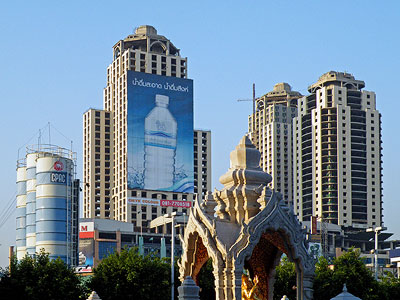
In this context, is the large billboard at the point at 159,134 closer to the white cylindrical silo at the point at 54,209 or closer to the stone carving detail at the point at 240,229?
the white cylindrical silo at the point at 54,209

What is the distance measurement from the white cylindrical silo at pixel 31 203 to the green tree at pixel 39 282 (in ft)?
205

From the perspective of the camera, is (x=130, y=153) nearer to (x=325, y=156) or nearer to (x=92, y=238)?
(x=92, y=238)

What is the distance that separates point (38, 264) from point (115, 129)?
129996mm

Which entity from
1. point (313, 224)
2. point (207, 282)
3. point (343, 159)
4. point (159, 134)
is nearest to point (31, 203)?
point (159, 134)

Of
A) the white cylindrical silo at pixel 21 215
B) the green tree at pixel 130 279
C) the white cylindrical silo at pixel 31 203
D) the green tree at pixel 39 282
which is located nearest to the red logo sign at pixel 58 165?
the white cylindrical silo at pixel 31 203

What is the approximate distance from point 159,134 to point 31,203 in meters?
49.6

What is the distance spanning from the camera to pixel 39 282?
5228cm

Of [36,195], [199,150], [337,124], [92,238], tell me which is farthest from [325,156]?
[36,195]

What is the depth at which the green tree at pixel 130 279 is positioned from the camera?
179 ft

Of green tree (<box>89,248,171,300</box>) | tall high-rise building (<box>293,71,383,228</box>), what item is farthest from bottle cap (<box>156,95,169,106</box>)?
green tree (<box>89,248,171,300</box>)

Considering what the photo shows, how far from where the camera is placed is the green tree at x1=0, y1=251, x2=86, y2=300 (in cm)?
5206

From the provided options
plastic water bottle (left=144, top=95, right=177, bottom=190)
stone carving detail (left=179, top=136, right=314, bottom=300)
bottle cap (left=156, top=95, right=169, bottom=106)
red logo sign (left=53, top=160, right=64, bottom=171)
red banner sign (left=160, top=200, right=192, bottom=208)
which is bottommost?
stone carving detail (left=179, top=136, right=314, bottom=300)

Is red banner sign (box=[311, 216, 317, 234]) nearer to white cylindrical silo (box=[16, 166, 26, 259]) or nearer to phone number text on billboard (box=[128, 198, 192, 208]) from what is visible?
phone number text on billboard (box=[128, 198, 192, 208])

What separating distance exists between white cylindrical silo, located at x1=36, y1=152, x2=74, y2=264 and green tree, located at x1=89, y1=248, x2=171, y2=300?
5656 cm
